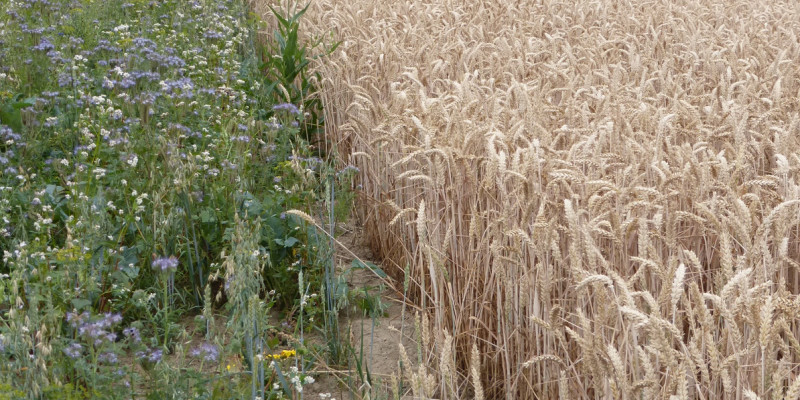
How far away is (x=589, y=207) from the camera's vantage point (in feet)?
6.80

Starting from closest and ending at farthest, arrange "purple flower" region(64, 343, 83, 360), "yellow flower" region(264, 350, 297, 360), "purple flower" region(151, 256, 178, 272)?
"purple flower" region(64, 343, 83, 360), "purple flower" region(151, 256, 178, 272), "yellow flower" region(264, 350, 297, 360)

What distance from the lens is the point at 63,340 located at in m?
2.39

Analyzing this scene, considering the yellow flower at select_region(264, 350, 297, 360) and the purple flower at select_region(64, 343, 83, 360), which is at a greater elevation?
the purple flower at select_region(64, 343, 83, 360)

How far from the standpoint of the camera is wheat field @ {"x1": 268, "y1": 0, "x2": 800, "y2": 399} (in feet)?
5.65

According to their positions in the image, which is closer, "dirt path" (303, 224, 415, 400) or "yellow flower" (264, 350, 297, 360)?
"yellow flower" (264, 350, 297, 360)

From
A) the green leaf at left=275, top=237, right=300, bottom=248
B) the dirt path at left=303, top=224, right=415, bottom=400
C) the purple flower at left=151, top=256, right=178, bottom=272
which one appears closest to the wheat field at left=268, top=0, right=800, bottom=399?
the dirt path at left=303, top=224, right=415, bottom=400

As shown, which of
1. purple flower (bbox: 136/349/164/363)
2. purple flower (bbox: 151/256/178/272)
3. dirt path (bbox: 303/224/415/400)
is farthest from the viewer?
dirt path (bbox: 303/224/415/400)

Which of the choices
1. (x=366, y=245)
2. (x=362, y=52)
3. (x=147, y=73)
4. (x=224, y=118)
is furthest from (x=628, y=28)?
(x=147, y=73)

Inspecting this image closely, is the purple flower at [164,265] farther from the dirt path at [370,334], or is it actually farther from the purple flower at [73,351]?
the dirt path at [370,334]

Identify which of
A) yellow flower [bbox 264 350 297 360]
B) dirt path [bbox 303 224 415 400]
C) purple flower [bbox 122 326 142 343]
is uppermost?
purple flower [bbox 122 326 142 343]

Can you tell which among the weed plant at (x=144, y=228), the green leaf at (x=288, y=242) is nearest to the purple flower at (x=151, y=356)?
the weed plant at (x=144, y=228)

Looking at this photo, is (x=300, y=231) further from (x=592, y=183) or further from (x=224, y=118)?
(x=592, y=183)

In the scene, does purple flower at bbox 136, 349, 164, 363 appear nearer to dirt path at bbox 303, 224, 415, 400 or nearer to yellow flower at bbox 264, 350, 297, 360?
yellow flower at bbox 264, 350, 297, 360

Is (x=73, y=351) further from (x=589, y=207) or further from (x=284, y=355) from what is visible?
(x=589, y=207)
